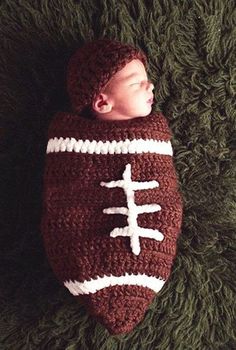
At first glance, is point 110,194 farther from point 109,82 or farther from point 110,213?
point 109,82

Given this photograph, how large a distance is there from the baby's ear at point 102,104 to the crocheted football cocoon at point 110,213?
0.06 ft

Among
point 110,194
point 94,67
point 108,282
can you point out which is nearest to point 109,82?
point 94,67

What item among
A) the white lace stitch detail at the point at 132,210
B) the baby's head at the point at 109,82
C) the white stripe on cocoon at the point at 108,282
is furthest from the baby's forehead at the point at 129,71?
the white stripe on cocoon at the point at 108,282

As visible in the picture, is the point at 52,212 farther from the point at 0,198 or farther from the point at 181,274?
the point at 181,274

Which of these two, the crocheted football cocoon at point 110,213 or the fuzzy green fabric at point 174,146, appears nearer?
the crocheted football cocoon at point 110,213

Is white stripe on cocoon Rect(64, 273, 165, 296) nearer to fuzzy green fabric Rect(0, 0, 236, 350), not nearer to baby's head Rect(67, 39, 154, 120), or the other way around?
fuzzy green fabric Rect(0, 0, 236, 350)

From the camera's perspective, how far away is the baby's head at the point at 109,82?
2.55 feet

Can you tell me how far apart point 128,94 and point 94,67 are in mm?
60

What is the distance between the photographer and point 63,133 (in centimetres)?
80

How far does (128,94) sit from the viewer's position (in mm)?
790

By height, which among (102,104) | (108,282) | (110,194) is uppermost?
(102,104)

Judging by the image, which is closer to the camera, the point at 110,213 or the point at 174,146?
the point at 110,213

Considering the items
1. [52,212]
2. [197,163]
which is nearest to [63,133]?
[52,212]

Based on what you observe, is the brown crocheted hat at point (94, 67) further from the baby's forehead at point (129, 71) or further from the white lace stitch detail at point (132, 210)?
the white lace stitch detail at point (132, 210)
